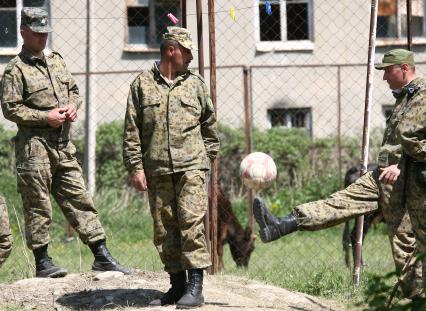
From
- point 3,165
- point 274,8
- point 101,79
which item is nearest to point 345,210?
point 3,165

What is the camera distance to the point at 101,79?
18.3 metres

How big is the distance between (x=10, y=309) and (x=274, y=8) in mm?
12946

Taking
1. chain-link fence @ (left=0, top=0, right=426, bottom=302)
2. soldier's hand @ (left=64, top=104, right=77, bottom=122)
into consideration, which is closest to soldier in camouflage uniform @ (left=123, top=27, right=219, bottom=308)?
soldier's hand @ (left=64, top=104, right=77, bottom=122)

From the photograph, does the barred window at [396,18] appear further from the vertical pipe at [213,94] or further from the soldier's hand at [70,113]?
the soldier's hand at [70,113]

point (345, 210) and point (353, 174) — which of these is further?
point (353, 174)

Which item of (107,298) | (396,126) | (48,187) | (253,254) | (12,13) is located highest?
(12,13)

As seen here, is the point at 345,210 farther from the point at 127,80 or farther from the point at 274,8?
the point at 274,8

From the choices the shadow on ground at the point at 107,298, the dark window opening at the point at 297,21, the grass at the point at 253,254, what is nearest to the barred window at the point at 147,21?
the dark window opening at the point at 297,21

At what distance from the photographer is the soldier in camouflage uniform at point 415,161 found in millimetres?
7168

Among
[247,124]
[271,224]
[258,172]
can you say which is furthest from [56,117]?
[247,124]

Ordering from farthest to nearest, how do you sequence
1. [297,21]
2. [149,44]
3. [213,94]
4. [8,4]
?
1. [297,21]
2. [149,44]
3. [8,4]
4. [213,94]

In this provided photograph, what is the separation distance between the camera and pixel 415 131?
717 cm

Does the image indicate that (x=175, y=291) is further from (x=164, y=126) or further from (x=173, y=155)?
(x=164, y=126)

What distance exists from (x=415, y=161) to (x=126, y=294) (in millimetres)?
2562
